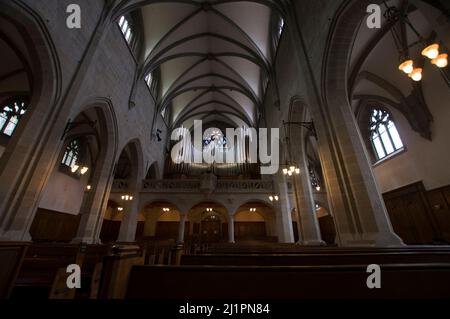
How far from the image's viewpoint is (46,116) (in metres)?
5.78

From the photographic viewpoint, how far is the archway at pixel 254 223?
16062mm

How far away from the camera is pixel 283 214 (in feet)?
38.4

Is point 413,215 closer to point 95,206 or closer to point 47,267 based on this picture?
point 47,267

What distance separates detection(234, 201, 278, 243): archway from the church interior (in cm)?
12

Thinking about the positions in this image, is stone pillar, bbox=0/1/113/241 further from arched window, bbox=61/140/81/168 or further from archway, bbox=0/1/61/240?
arched window, bbox=61/140/81/168

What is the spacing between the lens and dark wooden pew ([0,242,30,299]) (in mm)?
2389

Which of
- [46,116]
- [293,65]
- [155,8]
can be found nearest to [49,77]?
[46,116]

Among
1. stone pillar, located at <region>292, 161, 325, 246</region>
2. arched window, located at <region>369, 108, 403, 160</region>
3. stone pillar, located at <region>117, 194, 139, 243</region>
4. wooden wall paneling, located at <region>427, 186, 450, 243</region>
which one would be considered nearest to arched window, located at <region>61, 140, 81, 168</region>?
stone pillar, located at <region>117, 194, 139, 243</region>

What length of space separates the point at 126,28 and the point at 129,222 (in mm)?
11400

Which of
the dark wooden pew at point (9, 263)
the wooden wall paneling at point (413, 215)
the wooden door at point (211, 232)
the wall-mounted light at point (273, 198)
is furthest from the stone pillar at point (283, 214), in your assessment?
the dark wooden pew at point (9, 263)

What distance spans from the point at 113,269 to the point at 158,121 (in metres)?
16.2

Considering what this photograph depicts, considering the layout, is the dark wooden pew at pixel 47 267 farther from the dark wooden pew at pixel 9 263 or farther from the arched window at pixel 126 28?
the arched window at pixel 126 28

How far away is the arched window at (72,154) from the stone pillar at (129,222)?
5.66 metres

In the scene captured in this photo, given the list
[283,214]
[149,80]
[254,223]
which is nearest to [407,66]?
[283,214]
